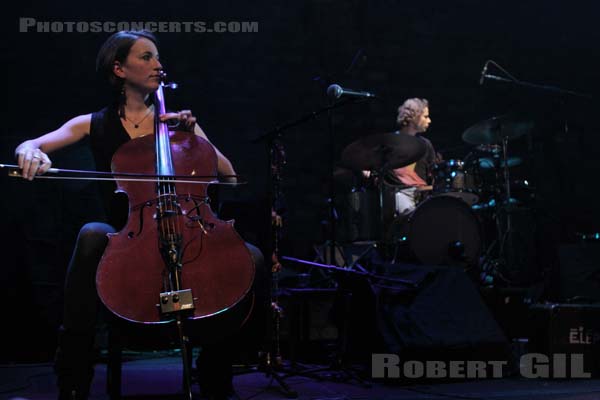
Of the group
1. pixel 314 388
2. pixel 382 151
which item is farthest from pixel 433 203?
pixel 314 388

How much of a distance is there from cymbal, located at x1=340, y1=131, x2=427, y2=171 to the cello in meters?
2.31

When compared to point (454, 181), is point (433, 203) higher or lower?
lower

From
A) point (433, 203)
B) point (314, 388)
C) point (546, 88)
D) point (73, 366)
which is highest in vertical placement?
point (546, 88)

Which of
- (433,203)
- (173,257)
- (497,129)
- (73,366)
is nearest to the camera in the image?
(173,257)

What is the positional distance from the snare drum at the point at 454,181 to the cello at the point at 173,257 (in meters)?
2.58

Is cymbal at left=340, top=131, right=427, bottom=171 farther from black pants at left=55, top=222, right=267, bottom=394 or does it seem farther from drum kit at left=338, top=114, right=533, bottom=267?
black pants at left=55, top=222, right=267, bottom=394

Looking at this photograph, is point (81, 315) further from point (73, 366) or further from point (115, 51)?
point (115, 51)

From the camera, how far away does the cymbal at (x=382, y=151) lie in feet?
13.9

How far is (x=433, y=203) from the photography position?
417 cm

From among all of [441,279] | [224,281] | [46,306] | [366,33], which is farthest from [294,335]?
[366,33]

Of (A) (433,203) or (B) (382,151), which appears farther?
(B) (382,151)

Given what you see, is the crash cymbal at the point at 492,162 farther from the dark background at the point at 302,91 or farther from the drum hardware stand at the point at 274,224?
the drum hardware stand at the point at 274,224

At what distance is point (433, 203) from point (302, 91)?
141 centimetres

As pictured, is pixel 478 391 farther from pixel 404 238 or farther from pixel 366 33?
pixel 366 33
